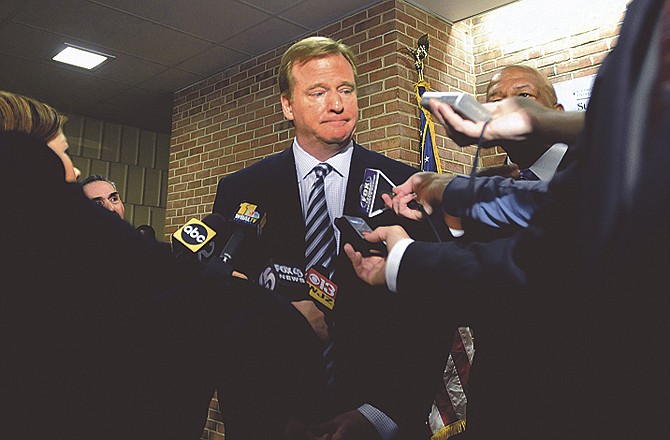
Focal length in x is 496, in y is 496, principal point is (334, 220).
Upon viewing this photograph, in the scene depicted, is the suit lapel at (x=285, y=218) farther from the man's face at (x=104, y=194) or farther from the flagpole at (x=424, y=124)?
the man's face at (x=104, y=194)

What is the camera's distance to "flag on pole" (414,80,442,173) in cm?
304

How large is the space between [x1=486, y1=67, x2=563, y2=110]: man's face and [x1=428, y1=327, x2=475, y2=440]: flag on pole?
4.04 ft

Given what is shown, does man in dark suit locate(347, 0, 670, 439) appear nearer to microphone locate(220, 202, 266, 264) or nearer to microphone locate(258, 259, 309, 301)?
microphone locate(258, 259, 309, 301)

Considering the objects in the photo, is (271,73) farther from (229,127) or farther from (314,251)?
(314,251)

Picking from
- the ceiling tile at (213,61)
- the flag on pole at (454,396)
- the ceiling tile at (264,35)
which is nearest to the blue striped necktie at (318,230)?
the flag on pole at (454,396)

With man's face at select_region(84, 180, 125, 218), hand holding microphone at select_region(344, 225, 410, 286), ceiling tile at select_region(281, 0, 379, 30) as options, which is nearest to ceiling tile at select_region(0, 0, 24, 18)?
man's face at select_region(84, 180, 125, 218)

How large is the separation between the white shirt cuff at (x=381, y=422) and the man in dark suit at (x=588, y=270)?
29cm

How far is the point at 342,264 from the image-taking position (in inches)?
56.0

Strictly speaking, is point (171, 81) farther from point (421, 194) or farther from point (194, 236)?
point (421, 194)

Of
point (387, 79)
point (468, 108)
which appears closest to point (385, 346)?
point (468, 108)

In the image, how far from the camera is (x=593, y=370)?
2.47ft

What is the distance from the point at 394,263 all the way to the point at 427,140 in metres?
2.32

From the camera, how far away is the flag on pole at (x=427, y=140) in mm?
3041

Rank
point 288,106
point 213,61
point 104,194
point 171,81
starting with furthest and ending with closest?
point 171,81
point 213,61
point 104,194
point 288,106
